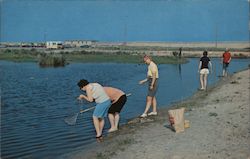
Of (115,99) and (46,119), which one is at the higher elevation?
(115,99)

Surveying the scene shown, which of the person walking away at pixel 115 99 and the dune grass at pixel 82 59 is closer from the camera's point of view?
the person walking away at pixel 115 99

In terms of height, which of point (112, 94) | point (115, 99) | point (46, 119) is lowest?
point (46, 119)

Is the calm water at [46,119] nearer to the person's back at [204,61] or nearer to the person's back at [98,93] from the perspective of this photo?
the person's back at [98,93]

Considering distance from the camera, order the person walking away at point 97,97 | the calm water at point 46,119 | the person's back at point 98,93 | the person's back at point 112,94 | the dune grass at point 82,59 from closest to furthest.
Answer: the person walking away at point 97,97, the person's back at point 98,93, the calm water at point 46,119, the person's back at point 112,94, the dune grass at point 82,59

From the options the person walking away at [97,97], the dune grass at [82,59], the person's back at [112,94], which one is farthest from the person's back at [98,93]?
the dune grass at [82,59]

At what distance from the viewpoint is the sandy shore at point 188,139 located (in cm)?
810

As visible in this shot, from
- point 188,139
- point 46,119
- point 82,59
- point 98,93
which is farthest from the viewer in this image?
point 82,59

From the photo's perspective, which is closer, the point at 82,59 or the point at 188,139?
the point at 188,139

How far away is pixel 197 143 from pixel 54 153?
337 cm

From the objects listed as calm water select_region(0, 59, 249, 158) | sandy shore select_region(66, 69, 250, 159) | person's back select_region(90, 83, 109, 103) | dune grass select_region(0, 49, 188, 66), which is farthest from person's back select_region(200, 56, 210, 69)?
dune grass select_region(0, 49, 188, 66)

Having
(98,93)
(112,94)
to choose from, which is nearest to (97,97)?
(98,93)

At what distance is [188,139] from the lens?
9.16 metres

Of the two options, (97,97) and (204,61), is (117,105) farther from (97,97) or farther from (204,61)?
(204,61)

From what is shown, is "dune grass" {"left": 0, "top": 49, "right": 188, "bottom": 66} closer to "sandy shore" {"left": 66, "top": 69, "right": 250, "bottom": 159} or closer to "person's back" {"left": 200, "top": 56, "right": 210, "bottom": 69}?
"person's back" {"left": 200, "top": 56, "right": 210, "bottom": 69}
